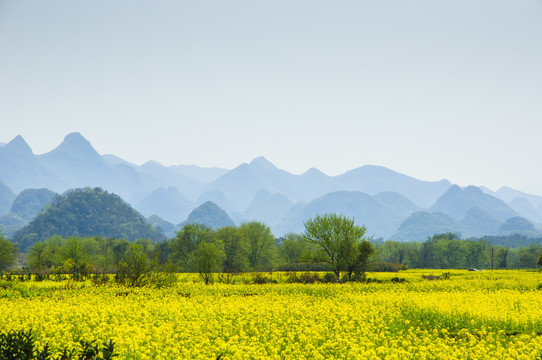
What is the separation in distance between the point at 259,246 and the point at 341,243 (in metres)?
56.6

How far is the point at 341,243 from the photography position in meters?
47.2

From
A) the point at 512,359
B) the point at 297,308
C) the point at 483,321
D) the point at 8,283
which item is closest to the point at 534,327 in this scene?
the point at 483,321

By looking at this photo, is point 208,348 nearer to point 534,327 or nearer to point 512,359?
point 512,359

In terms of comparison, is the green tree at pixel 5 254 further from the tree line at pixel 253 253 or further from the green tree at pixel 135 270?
→ the green tree at pixel 135 270

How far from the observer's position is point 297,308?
22.1 meters

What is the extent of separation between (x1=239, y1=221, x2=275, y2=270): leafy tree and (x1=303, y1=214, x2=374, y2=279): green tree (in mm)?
49672

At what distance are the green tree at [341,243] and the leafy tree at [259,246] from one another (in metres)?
49.7

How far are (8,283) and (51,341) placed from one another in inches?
1197

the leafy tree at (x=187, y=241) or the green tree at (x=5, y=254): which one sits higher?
the leafy tree at (x=187, y=241)

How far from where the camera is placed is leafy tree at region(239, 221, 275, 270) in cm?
9907

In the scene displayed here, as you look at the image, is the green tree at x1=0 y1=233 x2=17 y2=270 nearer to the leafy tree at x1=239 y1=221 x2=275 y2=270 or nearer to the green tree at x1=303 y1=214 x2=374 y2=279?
the leafy tree at x1=239 y1=221 x2=275 y2=270

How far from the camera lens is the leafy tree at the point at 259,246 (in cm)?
9907

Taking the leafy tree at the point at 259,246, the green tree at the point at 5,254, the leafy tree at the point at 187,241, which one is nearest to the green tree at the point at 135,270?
the green tree at the point at 5,254

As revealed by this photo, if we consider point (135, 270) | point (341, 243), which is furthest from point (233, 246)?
point (135, 270)
